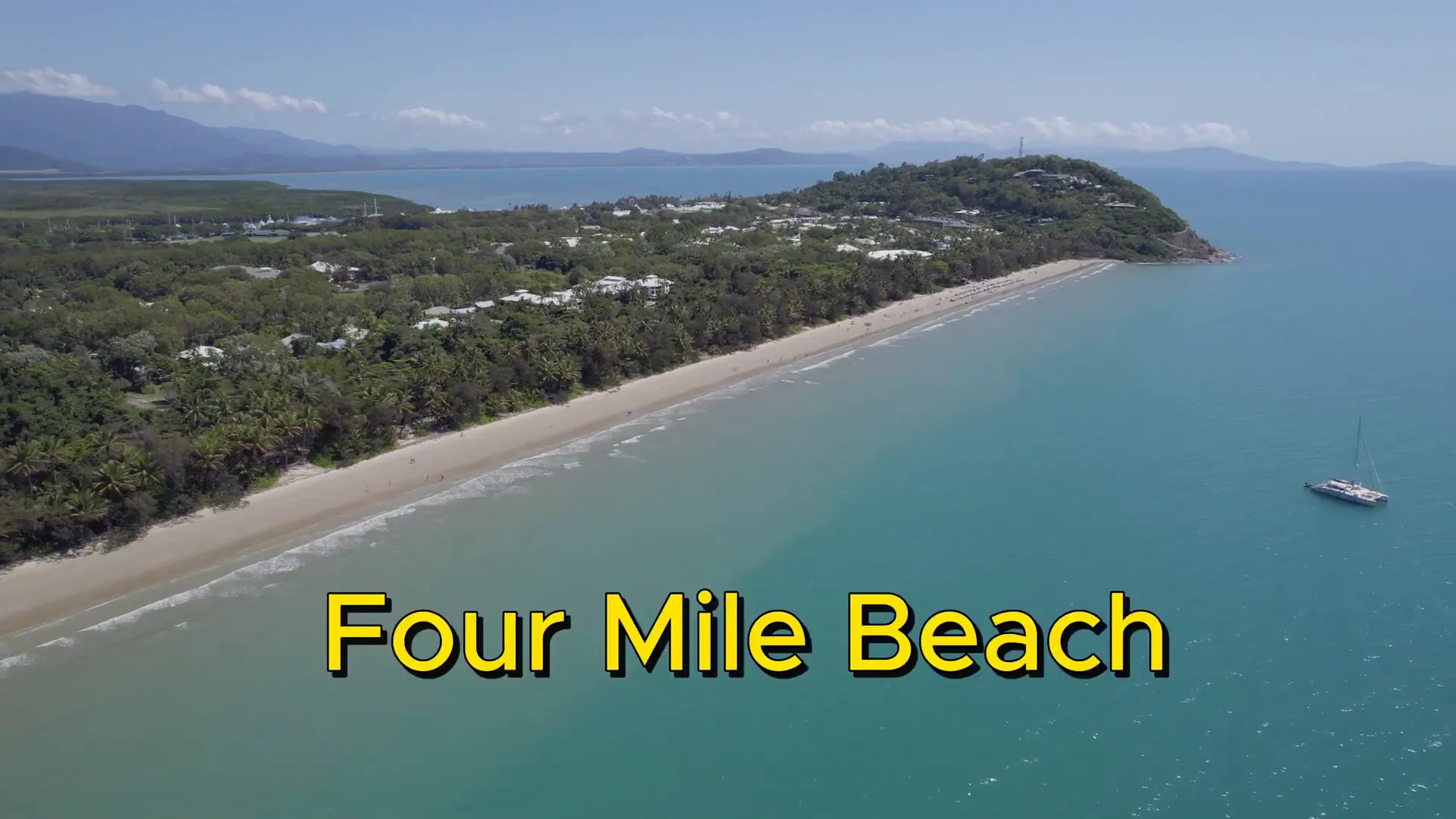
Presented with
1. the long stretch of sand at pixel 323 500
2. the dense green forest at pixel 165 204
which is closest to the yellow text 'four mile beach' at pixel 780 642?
the long stretch of sand at pixel 323 500

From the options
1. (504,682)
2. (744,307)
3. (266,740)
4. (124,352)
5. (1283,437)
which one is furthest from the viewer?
(744,307)

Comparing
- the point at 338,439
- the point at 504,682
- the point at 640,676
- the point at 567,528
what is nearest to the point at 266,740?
the point at 504,682

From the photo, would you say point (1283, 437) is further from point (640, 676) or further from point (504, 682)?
point (504, 682)

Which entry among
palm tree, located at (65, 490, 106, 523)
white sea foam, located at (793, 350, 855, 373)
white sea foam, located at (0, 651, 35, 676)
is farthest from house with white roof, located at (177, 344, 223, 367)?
white sea foam, located at (793, 350, 855, 373)

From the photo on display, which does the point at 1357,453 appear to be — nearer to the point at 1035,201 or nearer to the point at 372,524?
the point at 372,524

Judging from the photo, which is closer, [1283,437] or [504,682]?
[504,682]

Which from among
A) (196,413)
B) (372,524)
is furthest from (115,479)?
(372,524)

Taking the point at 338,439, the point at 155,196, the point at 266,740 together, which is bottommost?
the point at 266,740

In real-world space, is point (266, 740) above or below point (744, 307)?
below
